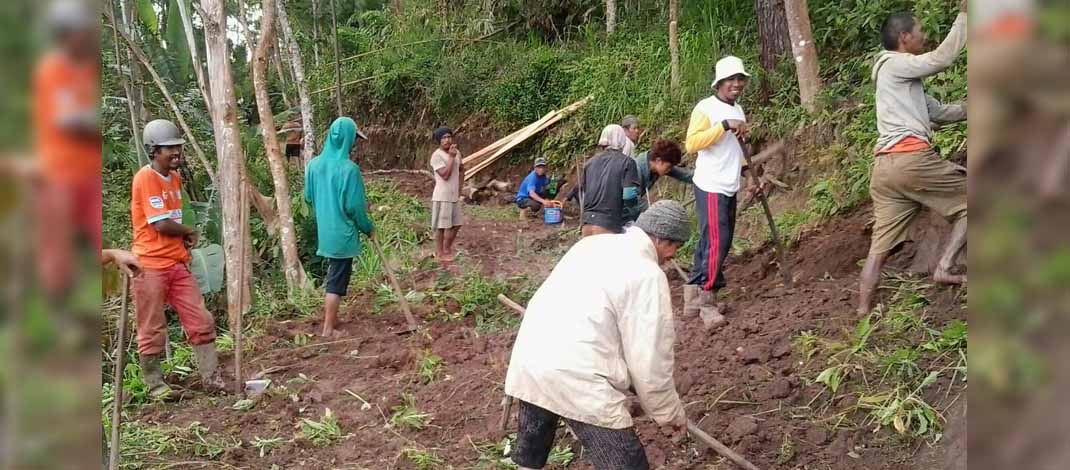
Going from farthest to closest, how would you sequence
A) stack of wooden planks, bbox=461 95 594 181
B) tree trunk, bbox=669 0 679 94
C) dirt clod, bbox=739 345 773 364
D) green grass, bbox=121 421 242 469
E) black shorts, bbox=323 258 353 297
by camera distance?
stack of wooden planks, bbox=461 95 594 181 < tree trunk, bbox=669 0 679 94 < black shorts, bbox=323 258 353 297 < dirt clod, bbox=739 345 773 364 < green grass, bbox=121 421 242 469

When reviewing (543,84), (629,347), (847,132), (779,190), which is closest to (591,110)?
(543,84)

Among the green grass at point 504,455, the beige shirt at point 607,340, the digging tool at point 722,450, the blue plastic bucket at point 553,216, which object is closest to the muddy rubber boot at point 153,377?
the green grass at point 504,455

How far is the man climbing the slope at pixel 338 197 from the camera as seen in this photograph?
19.9ft

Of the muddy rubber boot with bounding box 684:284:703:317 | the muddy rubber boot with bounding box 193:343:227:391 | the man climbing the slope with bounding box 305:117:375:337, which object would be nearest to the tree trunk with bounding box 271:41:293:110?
the man climbing the slope with bounding box 305:117:375:337

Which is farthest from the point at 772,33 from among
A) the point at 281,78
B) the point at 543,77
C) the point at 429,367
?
the point at 281,78

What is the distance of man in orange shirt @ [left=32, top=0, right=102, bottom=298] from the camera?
0.54m

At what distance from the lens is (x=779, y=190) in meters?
7.93

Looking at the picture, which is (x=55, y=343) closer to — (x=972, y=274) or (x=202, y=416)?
(x=972, y=274)

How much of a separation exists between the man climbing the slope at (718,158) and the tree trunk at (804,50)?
2455 millimetres

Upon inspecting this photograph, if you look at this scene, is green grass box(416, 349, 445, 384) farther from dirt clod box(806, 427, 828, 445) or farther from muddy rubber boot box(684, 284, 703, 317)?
dirt clod box(806, 427, 828, 445)

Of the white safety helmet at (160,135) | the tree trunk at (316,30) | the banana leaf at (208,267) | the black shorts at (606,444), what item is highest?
the tree trunk at (316,30)

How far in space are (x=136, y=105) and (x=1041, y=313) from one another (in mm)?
9712

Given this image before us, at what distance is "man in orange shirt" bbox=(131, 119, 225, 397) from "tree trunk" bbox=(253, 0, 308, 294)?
2.17 meters

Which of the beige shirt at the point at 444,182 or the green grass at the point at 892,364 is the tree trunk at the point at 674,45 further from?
the green grass at the point at 892,364
